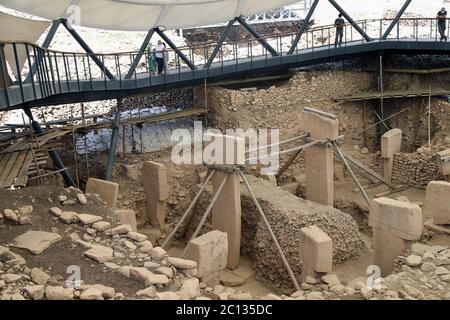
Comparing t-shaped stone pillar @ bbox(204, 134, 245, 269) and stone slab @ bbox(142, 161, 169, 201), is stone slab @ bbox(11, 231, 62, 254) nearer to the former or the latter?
t-shaped stone pillar @ bbox(204, 134, 245, 269)

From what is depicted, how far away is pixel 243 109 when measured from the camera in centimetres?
1516

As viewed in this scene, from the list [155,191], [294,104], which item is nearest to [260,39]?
[294,104]

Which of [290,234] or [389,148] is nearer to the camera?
[290,234]

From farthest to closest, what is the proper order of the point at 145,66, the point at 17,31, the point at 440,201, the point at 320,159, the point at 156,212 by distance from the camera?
the point at 145,66
the point at 156,212
the point at 320,159
the point at 17,31
the point at 440,201

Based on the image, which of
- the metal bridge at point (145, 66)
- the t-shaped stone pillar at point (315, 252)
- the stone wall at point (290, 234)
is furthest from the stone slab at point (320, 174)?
the metal bridge at point (145, 66)

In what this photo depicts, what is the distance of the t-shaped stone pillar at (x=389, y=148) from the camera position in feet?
47.2

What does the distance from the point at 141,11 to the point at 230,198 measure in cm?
667

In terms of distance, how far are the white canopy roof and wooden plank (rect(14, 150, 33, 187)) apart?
4.14m

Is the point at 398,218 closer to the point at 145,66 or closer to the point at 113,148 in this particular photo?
the point at 113,148

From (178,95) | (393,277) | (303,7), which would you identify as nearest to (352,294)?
(393,277)

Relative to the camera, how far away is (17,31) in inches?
469

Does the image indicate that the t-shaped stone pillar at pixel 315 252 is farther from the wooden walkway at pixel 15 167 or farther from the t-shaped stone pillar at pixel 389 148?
the t-shaped stone pillar at pixel 389 148
